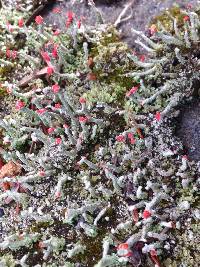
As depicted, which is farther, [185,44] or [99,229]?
[185,44]

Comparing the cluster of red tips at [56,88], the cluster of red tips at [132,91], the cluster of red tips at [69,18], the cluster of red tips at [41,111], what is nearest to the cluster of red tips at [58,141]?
the cluster of red tips at [41,111]

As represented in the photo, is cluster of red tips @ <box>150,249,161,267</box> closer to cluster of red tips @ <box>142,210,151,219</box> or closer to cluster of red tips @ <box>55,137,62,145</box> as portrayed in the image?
cluster of red tips @ <box>142,210,151,219</box>

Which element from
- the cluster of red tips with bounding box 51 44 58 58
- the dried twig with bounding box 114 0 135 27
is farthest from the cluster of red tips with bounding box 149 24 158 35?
the cluster of red tips with bounding box 51 44 58 58

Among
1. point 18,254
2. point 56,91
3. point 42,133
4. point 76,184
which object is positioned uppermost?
point 56,91

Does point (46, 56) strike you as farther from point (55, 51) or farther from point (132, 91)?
point (132, 91)

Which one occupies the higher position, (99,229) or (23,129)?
(23,129)

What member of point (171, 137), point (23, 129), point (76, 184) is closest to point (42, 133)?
point (23, 129)

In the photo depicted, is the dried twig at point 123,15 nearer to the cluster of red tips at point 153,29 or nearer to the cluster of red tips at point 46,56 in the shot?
the cluster of red tips at point 153,29

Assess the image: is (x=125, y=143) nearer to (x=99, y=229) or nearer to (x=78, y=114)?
(x=78, y=114)

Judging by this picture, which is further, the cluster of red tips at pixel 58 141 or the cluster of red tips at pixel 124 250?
the cluster of red tips at pixel 58 141
